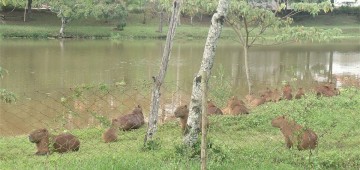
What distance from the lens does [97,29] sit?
1954 inches

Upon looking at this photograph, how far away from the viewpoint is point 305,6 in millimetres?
14578

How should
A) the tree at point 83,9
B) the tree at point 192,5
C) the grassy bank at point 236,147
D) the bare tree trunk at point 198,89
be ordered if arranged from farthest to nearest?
the tree at point 83,9 < the tree at point 192,5 < the bare tree trunk at point 198,89 < the grassy bank at point 236,147

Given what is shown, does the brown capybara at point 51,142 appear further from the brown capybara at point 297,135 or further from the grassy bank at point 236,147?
Answer: the brown capybara at point 297,135

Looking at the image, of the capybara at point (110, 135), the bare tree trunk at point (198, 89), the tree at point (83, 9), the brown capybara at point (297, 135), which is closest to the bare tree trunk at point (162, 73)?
the bare tree trunk at point (198, 89)

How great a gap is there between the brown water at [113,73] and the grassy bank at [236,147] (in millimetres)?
2726

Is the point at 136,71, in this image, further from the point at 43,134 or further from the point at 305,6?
the point at 43,134

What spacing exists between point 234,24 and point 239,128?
5489 mm

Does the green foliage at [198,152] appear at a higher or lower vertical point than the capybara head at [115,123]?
higher

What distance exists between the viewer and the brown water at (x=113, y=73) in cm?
1458

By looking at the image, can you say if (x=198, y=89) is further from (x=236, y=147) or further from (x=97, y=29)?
(x=97, y=29)

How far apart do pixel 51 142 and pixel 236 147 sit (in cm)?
325

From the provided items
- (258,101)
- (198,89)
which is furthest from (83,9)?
(198,89)

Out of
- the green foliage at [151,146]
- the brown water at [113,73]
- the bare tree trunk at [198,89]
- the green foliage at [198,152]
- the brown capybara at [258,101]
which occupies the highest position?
the bare tree trunk at [198,89]

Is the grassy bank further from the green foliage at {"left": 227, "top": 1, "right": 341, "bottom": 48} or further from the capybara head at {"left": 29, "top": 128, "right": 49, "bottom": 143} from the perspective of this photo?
the green foliage at {"left": 227, "top": 1, "right": 341, "bottom": 48}
